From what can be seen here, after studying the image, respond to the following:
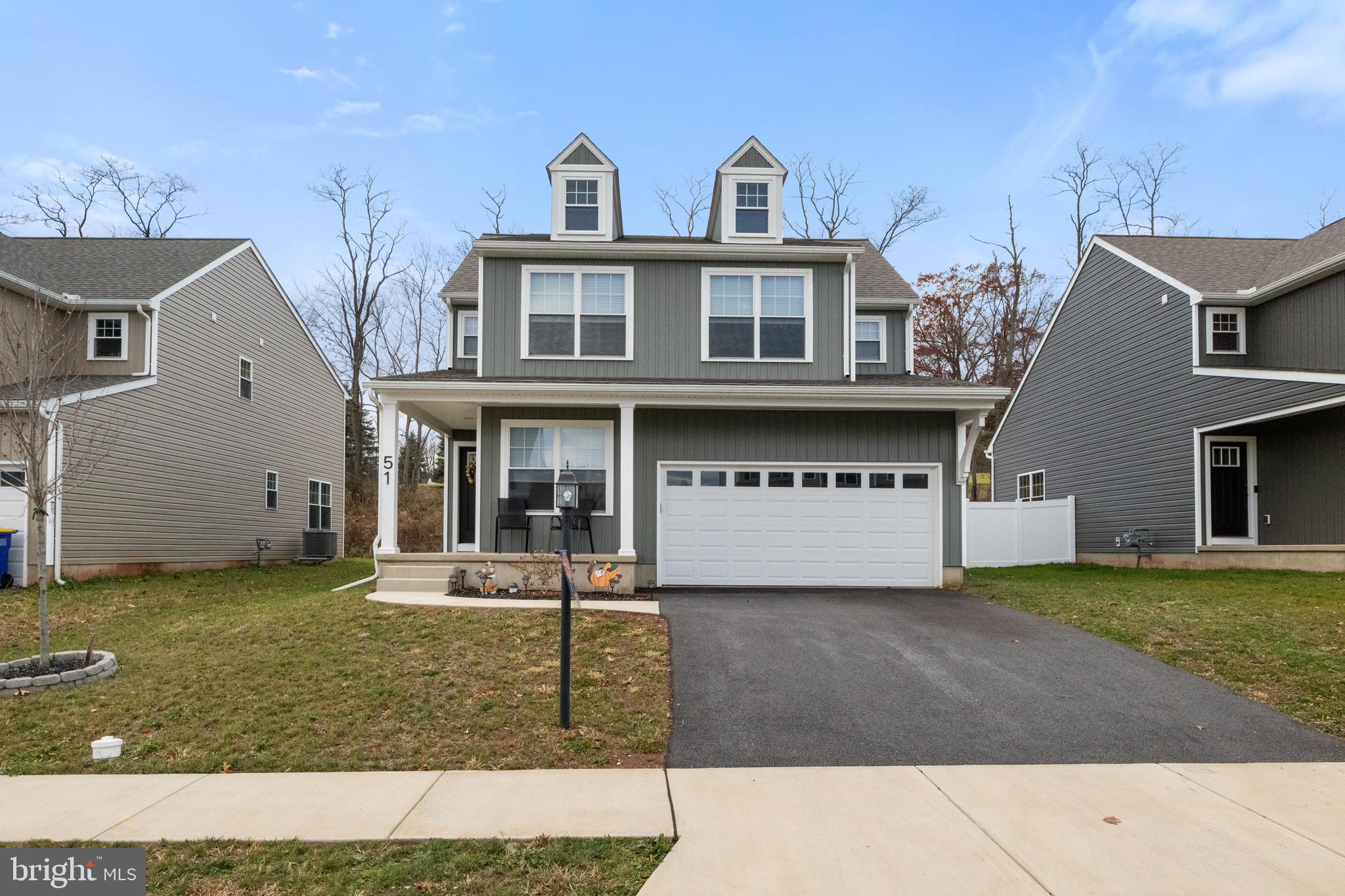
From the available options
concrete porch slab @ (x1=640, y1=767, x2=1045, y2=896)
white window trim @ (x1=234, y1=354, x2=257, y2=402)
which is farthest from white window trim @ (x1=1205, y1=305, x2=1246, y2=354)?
white window trim @ (x1=234, y1=354, x2=257, y2=402)

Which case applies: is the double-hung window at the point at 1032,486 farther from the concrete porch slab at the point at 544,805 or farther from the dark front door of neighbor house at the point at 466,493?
the concrete porch slab at the point at 544,805

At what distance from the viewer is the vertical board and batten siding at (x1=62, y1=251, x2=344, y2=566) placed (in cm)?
1494

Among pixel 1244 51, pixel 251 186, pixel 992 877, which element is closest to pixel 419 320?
pixel 251 186

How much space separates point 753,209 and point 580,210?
9.71ft

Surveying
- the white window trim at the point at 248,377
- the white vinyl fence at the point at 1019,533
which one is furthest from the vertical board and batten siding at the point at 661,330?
the white window trim at the point at 248,377

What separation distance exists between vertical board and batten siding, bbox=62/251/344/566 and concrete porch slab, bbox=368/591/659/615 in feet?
22.9

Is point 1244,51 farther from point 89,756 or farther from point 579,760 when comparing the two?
point 89,756

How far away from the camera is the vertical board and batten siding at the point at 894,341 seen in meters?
15.2

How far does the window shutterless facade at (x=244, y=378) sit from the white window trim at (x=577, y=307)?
9546mm

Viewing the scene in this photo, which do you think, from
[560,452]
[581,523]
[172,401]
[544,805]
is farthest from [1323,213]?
[172,401]

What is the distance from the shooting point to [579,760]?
5566mm

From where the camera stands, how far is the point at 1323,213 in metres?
25.9

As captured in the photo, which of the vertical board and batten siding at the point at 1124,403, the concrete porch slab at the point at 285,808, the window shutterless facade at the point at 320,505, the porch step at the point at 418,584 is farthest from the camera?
the window shutterless facade at the point at 320,505

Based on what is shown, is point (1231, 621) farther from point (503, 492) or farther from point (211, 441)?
point (211, 441)
